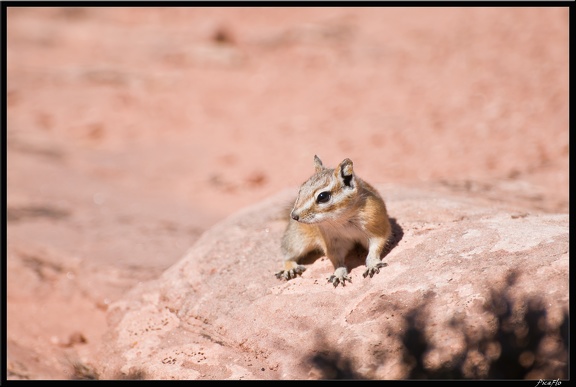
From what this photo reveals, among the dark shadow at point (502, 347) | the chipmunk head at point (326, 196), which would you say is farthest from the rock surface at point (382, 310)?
the chipmunk head at point (326, 196)

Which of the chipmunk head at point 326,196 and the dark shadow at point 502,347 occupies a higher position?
the chipmunk head at point 326,196

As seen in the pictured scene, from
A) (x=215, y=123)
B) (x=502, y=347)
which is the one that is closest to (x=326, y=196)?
(x=502, y=347)

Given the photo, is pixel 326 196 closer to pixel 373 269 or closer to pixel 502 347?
pixel 373 269

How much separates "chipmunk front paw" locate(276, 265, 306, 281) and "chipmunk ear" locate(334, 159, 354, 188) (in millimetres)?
800

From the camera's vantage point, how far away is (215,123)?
41.1ft

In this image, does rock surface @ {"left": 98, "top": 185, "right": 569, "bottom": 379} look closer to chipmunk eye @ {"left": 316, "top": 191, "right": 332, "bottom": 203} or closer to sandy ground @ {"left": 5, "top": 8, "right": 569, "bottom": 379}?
chipmunk eye @ {"left": 316, "top": 191, "right": 332, "bottom": 203}

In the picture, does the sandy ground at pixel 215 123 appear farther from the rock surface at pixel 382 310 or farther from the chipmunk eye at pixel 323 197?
the chipmunk eye at pixel 323 197

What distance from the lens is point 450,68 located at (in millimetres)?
13156

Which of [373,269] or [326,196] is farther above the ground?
[326,196]

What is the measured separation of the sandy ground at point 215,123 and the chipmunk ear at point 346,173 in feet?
7.07

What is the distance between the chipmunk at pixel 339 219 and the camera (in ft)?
15.4

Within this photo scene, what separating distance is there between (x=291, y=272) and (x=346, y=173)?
0.91 m

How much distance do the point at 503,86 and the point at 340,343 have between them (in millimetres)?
9004

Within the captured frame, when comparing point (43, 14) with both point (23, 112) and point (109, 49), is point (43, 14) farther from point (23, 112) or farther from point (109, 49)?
point (23, 112)
